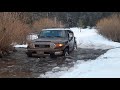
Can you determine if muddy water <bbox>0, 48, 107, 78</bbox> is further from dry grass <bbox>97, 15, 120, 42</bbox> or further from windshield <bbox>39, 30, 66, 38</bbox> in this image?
dry grass <bbox>97, 15, 120, 42</bbox>

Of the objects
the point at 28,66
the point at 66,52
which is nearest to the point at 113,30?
the point at 66,52

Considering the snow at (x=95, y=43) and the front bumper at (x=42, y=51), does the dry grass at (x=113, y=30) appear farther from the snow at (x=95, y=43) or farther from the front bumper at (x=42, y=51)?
the front bumper at (x=42, y=51)

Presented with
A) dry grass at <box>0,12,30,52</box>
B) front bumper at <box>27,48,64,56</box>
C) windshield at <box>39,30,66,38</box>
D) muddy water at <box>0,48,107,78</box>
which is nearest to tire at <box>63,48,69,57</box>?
Answer: muddy water at <box>0,48,107,78</box>

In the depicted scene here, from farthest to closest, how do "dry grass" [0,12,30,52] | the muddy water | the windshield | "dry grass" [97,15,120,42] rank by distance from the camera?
"dry grass" [97,15,120,42]
"dry grass" [0,12,30,52]
the windshield
the muddy water

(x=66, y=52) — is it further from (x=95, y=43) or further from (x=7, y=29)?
(x=95, y=43)

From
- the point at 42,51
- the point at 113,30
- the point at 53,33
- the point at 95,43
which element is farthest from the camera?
the point at 113,30

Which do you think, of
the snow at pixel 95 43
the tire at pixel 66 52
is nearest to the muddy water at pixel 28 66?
the tire at pixel 66 52

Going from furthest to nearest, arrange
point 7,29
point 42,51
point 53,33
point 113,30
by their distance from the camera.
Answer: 1. point 113,30
2. point 7,29
3. point 53,33
4. point 42,51

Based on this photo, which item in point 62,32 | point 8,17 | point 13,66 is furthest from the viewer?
point 8,17
